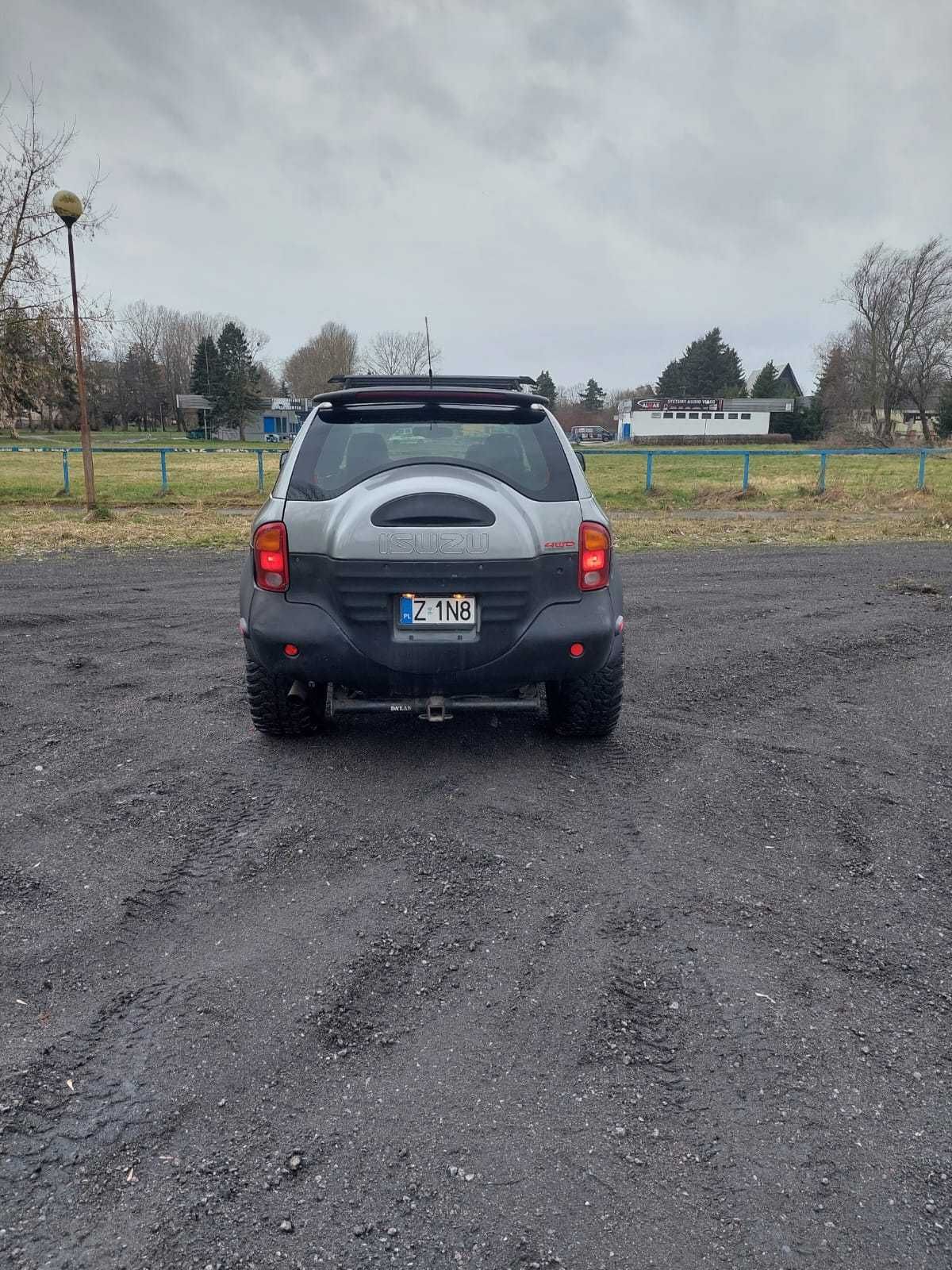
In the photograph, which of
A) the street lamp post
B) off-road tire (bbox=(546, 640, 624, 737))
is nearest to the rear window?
off-road tire (bbox=(546, 640, 624, 737))

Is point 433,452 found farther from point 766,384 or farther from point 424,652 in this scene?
point 766,384

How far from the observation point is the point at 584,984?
2.47 metres

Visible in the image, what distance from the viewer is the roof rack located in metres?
4.55

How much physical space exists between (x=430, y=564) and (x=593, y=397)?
126131mm

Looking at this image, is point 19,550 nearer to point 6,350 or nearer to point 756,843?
point 6,350

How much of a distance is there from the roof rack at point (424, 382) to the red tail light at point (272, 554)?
1016 millimetres

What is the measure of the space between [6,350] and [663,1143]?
63.5 ft

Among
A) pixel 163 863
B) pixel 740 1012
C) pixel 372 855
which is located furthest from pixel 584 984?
pixel 163 863

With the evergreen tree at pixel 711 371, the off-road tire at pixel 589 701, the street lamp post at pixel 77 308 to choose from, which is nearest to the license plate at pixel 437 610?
the off-road tire at pixel 589 701

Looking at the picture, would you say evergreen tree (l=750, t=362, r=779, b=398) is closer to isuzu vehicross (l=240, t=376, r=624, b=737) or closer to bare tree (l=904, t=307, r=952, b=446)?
bare tree (l=904, t=307, r=952, b=446)

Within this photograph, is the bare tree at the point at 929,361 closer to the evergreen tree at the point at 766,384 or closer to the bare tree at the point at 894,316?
the bare tree at the point at 894,316

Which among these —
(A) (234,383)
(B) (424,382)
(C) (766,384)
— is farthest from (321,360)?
(B) (424,382)

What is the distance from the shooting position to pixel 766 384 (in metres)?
94.3

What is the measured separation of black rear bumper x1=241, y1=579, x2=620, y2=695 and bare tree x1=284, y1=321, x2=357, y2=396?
66.7 metres
